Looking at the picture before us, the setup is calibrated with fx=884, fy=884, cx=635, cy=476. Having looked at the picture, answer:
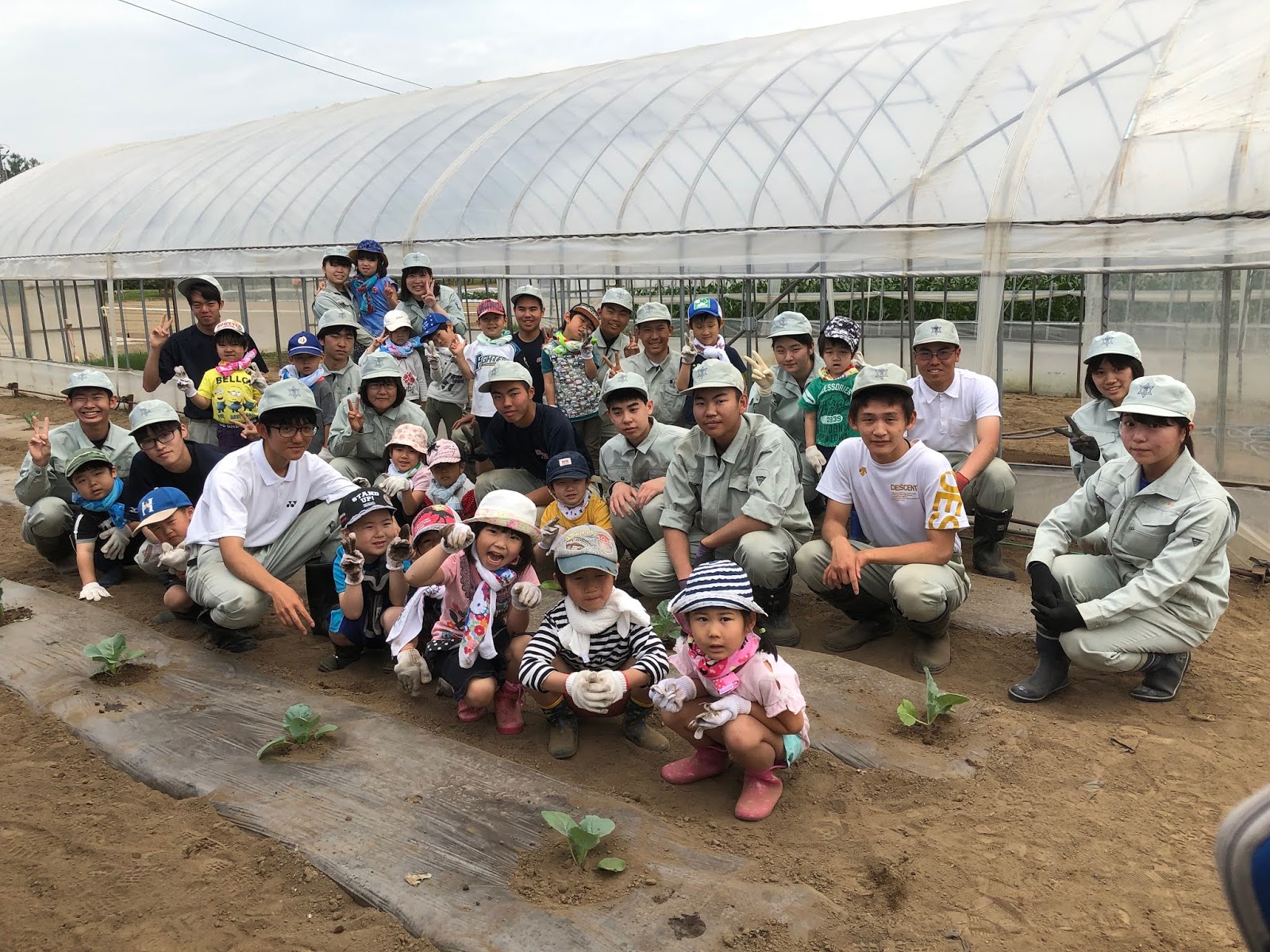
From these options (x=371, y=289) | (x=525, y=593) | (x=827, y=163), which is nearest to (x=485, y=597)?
(x=525, y=593)

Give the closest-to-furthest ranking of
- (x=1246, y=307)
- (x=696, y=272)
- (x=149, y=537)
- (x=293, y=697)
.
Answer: (x=293, y=697)
(x=149, y=537)
(x=1246, y=307)
(x=696, y=272)

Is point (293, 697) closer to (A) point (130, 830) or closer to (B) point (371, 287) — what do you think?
(A) point (130, 830)

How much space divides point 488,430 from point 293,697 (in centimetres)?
217

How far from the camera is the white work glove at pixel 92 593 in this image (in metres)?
5.52

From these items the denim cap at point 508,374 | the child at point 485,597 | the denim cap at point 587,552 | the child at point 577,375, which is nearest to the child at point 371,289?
the child at point 577,375

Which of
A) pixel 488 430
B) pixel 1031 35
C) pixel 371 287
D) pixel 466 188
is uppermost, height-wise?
pixel 1031 35

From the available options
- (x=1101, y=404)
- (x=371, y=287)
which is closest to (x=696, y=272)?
(x=371, y=287)

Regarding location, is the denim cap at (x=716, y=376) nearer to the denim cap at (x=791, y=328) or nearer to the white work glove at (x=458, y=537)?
the white work glove at (x=458, y=537)

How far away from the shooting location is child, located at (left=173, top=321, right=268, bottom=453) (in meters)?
6.47

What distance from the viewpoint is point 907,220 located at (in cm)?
686

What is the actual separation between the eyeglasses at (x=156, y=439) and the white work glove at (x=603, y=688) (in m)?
3.38

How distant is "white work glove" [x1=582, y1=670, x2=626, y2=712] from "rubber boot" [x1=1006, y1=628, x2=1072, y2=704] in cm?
195

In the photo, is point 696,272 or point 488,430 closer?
point 488,430

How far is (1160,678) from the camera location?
3.96m
